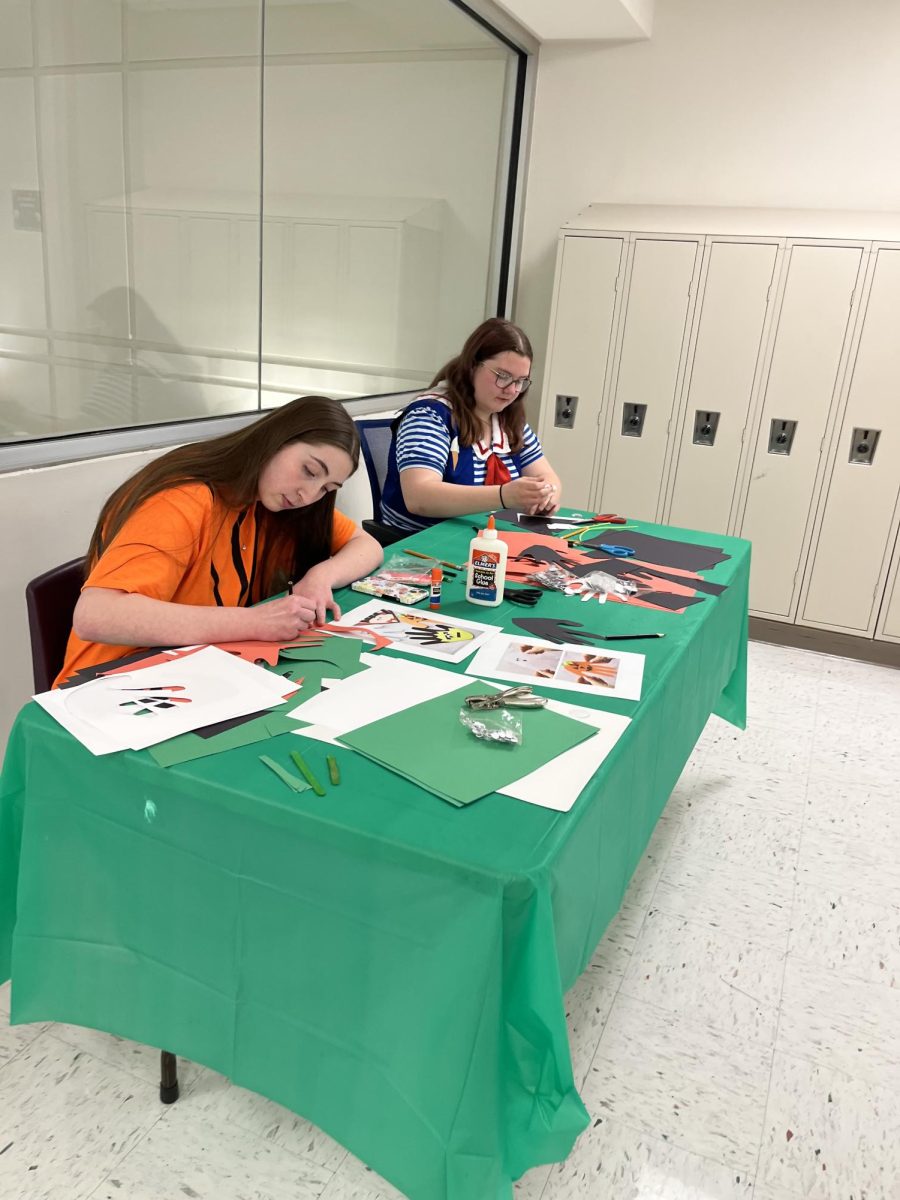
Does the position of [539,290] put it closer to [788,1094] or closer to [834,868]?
[834,868]

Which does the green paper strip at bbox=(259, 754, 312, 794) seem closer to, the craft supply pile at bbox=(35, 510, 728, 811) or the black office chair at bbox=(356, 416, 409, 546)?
the craft supply pile at bbox=(35, 510, 728, 811)

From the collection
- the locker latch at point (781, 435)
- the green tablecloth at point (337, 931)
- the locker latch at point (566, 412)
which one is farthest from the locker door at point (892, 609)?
the green tablecloth at point (337, 931)

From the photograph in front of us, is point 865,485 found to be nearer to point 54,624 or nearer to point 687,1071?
point 687,1071

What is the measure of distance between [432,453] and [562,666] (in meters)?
1.19

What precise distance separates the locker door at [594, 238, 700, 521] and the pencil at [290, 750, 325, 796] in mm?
3469

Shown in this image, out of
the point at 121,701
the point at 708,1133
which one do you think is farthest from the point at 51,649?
the point at 708,1133

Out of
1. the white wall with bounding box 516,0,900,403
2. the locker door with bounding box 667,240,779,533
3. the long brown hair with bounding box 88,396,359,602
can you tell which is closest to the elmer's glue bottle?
the long brown hair with bounding box 88,396,359,602

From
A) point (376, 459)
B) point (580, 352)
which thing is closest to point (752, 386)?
point (580, 352)

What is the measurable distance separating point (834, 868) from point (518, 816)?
65.7 inches

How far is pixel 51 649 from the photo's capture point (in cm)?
156

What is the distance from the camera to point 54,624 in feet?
5.14

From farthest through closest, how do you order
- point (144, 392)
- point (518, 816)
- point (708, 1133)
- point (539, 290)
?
point (539, 290)
point (144, 392)
point (708, 1133)
point (518, 816)

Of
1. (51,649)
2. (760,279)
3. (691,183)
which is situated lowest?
(51,649)

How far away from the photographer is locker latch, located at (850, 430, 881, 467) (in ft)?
12.8
